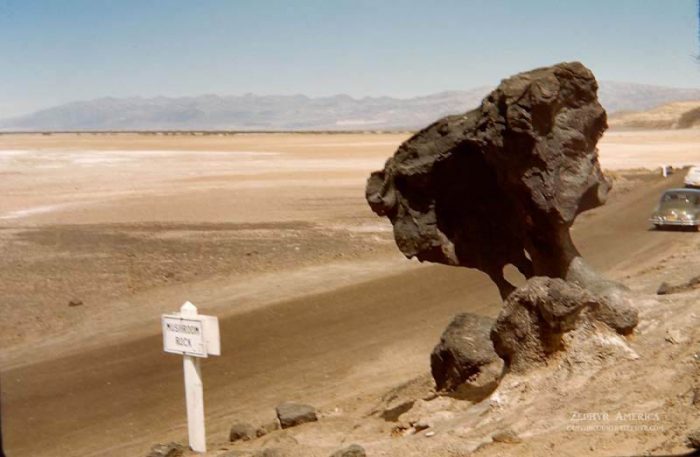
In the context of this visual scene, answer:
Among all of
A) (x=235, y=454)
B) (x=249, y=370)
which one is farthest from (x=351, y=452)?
(x=249, y=370)

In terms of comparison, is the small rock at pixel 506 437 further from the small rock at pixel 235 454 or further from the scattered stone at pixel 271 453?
the small rock at pixel 235 454

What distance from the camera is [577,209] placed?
9.75 metres

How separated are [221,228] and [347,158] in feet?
120

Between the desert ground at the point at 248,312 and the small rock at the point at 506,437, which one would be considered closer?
the small rock at the point at 506,437

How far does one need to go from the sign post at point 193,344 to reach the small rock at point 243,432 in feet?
2.27

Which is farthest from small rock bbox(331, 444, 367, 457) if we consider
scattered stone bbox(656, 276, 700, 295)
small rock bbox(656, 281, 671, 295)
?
small rock bbox(656, 281, 671, 295)

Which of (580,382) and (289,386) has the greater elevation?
(580,382)

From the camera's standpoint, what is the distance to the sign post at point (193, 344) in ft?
29.9

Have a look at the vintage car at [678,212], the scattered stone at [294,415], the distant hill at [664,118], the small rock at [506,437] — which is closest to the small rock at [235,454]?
the scattered stone at [294,415]

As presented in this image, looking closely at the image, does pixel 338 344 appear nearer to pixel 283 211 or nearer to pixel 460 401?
pixel 460 401

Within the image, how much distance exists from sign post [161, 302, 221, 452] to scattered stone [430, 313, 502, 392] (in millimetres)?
2326

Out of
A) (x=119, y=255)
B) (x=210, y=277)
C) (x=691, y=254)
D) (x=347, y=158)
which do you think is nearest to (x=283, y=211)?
(x=119, y=255)

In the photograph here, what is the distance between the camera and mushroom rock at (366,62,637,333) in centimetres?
935

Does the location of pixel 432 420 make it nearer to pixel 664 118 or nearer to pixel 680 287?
pixel 680 287
